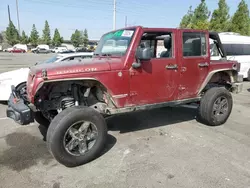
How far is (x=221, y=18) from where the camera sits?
22219mm

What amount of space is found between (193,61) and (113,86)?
185 centimetres

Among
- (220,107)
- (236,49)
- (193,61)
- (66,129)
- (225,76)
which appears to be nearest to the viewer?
(66,129)

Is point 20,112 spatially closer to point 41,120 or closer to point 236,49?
point 41,120

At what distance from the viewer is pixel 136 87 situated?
392cm

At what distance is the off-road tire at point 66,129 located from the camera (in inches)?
126

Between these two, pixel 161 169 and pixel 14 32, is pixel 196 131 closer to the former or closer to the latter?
pixel 161 169

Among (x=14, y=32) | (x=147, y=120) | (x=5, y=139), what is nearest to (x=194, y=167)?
(x=147, y=120)

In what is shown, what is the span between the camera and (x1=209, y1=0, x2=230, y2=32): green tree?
72.8 ft

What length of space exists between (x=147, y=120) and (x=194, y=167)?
2.24m

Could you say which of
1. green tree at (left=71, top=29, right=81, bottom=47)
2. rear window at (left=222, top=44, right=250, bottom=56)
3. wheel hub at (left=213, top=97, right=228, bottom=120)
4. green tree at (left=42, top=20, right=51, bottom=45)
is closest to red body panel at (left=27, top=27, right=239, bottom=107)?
wheel hub at (left=213, top=97, right=228, bottom=120)

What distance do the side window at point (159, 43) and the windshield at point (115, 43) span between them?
0.84 feet

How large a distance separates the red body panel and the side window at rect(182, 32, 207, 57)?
114 millimetres

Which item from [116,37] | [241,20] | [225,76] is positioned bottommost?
[225,76]

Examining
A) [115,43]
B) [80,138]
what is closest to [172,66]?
[115,43]
